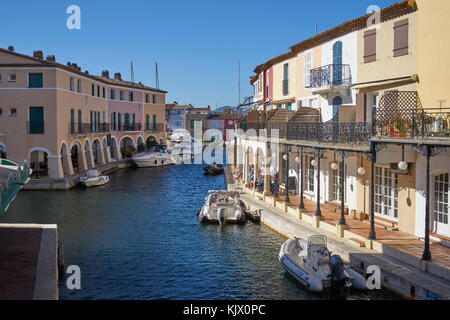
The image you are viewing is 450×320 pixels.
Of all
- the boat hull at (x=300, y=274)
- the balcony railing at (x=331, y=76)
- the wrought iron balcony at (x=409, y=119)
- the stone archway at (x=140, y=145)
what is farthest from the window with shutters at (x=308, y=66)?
the stone archway at (x=140, y=145)

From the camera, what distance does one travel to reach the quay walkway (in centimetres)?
1377

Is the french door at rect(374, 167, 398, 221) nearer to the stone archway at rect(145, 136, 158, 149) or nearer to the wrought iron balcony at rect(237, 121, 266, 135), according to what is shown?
the wrought iron balcony at rect(237, 121, 266, 135)

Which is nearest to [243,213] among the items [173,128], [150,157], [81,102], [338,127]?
[338,127]

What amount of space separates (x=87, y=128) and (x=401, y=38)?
3429 cm

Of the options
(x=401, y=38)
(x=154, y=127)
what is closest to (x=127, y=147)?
(x=154, y=127)

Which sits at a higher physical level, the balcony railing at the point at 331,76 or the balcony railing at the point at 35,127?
the balcony railing at the point at 331,76

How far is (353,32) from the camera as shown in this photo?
23172 mm

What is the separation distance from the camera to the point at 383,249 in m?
16.6

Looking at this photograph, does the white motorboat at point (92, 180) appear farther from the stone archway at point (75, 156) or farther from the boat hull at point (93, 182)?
the stone archway at point (75, 156)

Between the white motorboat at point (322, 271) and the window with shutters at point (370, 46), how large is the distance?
913 centimetres

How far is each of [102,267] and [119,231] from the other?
6.04 metres

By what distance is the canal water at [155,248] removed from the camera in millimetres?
16047

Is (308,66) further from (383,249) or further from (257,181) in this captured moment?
(383,249)
